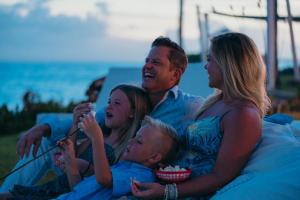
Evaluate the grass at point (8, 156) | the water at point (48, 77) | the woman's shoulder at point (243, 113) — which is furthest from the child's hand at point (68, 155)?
the water at point (48, 77)

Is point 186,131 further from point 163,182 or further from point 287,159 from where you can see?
point 287,159

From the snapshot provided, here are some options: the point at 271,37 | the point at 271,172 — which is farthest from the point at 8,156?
the point at 271,172

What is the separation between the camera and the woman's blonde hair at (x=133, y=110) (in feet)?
9.35

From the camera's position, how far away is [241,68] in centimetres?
247

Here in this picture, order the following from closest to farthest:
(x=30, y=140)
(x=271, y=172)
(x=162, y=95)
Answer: (x=271, y=172) < (x=30, y=140) < (x=162, y=95)

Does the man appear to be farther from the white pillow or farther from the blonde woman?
the white pillow

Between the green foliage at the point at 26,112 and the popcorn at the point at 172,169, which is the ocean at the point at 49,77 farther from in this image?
the popcorn at the point at 172,169

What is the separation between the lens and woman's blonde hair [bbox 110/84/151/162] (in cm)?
285

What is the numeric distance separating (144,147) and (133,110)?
19.1 inches

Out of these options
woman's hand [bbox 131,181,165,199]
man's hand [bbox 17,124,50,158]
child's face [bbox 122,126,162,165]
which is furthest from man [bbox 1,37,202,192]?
woman's hand [bbox 131,181,165,199]

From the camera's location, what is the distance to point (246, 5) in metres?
7.45

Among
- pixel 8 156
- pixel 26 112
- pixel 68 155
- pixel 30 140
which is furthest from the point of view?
pixel 26 112

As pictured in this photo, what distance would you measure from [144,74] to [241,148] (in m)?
1.00

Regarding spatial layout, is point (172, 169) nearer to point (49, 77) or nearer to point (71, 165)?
point (71, 165)
